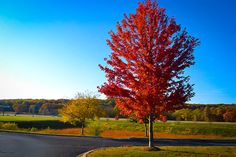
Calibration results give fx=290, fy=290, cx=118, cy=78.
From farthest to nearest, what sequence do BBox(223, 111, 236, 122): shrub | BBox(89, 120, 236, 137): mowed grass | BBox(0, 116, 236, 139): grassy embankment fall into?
BBox(223, 111, 236, 122): shrub, BBox(89, 120, 236, 137): mowed grass, BBox(0, 116, 236, 139): grassy embankment

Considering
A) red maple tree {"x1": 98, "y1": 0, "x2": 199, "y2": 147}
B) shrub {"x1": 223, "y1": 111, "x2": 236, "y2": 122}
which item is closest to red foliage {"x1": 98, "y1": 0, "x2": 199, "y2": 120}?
red maple tree {"x1": 98, "y1": 0, "x2": 199, "y2": 147}

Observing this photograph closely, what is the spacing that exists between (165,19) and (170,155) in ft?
25.9

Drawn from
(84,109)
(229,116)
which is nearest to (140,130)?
(84,109)

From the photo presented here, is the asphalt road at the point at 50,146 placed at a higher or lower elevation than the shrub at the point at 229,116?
lower

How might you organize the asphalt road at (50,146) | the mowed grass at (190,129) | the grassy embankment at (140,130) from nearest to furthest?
the asphalt road at (50,146), the grassy embankment at (140,130), the mowed grass at (190,129)

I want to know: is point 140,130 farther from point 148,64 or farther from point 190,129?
point 148,64

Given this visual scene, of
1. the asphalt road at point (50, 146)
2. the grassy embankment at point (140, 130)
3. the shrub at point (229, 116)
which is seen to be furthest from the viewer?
the shrub at point (229, 116)

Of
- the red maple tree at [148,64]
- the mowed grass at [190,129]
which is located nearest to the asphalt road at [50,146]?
the red maple tree at [148,64]

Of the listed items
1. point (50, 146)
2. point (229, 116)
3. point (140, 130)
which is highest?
point (229, 116)

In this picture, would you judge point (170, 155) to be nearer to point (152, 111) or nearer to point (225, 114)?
point (152, 111)

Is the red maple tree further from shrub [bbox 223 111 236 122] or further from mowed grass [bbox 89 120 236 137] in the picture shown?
shrub [bbox 223 111 236 122]

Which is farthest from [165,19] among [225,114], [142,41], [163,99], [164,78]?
[225,114]

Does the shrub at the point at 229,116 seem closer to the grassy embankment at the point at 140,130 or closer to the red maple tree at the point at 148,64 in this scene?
the grassy embankment at the point at 140,130

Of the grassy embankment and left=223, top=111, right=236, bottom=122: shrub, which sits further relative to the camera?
left=223, top=111, right=236, bottom=122: shrub
